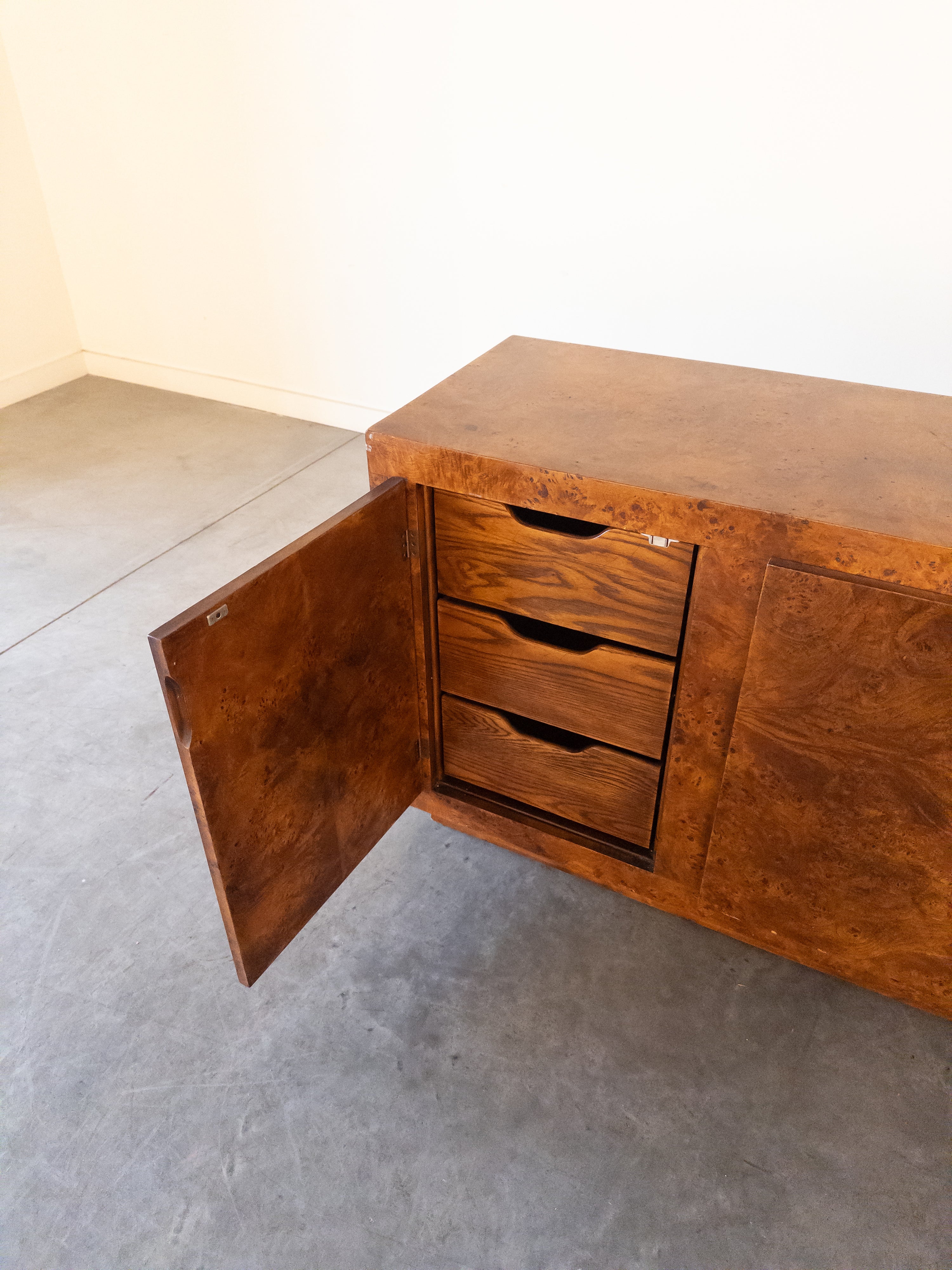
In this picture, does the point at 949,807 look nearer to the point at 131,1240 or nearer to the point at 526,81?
the point at 131,1240

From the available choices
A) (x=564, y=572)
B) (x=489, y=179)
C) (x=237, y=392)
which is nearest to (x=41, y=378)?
(x=237, y=392)

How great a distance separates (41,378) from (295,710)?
2938 mm

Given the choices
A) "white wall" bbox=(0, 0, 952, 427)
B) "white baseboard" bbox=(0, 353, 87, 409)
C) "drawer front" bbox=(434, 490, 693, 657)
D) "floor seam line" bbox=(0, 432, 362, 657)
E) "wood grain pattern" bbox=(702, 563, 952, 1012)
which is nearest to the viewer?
"wood grain pattern" bbox=(702, 563, 952, 1012)

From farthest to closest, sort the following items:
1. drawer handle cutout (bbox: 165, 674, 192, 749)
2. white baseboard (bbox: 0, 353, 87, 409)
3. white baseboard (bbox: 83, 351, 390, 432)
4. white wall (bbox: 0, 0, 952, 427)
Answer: white baseboard (bbox: 0, 353, 87, 409)
white baseboard (bbox: 83, 351, 390, 432)
white wall (bbox: 0, 0, 952, 427)
drawer handle cutout (bbox: 165, 674, 192, 749)

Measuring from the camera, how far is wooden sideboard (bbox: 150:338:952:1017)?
2.84 ft

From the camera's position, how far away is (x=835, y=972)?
112cm

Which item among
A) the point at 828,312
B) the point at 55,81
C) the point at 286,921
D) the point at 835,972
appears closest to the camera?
the point at 286,921

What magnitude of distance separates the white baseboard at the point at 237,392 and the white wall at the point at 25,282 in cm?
18

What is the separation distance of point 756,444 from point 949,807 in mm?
459

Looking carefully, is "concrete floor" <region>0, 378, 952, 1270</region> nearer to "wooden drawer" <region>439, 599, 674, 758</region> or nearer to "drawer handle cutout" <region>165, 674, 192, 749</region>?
"wooden drawer" <region>439, 599, 674, 758</region>

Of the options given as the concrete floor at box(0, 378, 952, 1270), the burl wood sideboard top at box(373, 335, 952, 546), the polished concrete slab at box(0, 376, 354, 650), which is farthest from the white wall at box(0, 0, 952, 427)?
Answer: the concrete floor at box(0, 378, 952, 1270)

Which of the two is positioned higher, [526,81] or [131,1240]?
[526,81]

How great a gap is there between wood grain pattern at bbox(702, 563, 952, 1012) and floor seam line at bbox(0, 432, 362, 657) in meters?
1.59

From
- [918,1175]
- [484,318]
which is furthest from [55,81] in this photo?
[918,1175]
